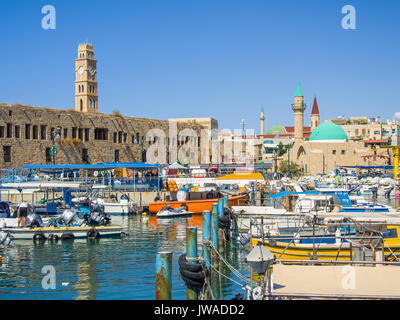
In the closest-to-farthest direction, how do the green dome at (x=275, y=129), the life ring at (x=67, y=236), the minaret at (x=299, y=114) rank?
the life ring at (x=67, y=236) → the minaret at (x=299, y=114) → the green dome at (x=275, y=129)

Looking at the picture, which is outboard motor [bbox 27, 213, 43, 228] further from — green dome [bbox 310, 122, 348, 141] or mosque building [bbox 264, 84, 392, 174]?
green dome [bbox 310, 122, 348, 141]

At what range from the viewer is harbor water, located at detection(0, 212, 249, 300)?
12773 millimetres

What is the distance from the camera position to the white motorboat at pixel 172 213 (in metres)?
29.1

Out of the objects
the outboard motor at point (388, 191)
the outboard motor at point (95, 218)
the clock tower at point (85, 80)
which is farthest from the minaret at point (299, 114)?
the outboard motor at point (95, 218)

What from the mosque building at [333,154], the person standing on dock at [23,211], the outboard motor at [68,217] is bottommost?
the outboard motor at [68,217]

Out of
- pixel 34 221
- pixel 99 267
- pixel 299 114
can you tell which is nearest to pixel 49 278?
pixel 99 267

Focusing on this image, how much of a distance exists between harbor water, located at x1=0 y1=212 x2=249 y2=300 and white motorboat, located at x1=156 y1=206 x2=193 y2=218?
4.80 metres

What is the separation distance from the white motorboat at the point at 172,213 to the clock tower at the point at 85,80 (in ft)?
130

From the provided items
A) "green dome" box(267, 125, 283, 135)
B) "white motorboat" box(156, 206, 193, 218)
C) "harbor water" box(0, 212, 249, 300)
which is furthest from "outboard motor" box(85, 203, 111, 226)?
"green dome" box(267, 125, 283, 135)

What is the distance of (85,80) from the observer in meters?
66.1

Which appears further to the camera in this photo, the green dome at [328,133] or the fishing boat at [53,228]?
the green dome at [328,133]

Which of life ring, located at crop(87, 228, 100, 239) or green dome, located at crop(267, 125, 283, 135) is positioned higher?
green dome, located at crop(267, 125, 283, 135)

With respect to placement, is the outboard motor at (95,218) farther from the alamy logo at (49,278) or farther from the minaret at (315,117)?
the minaret at (315,117)
